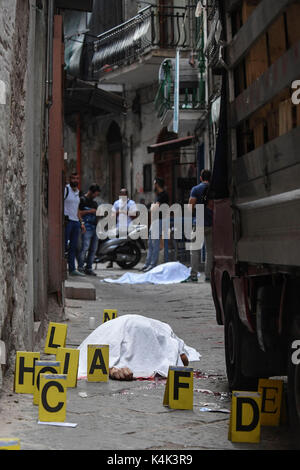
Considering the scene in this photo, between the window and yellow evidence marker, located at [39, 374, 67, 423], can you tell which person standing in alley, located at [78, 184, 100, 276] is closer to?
the window

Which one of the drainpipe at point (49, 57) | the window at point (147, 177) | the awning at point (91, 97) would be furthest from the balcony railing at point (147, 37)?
the drainpipe at point (49, 57)

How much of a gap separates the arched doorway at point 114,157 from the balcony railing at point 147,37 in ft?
14.1

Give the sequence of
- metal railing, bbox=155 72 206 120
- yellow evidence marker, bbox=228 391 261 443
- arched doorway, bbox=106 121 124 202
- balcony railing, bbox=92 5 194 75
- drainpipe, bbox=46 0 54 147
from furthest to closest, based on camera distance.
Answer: arched doorway, bbox=106 121 124 202 < balcony railing, bbox=92 5 194 75 < metal railing, bbox=155 72 206 120 < drainpipe, bbox=46 0 54 147 < yellow evidence marker, bbox=228 391 261 443

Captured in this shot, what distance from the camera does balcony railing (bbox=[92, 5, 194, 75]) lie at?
23.5 m

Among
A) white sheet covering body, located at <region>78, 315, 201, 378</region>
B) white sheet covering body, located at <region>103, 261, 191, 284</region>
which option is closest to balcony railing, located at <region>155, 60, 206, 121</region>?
white sheet covering body, located at <region>103, 261, 191, 284</region>

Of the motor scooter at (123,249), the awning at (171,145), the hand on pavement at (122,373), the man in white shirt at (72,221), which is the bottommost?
the hand on pavement at (122,373)

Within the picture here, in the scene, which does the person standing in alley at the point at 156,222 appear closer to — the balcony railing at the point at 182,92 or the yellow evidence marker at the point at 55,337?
the balcony railing at the point at 182,92

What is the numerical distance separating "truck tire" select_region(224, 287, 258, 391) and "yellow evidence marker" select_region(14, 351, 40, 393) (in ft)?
3.67

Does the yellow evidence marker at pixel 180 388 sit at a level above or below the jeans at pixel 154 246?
below

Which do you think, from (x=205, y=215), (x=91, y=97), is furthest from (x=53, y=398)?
(x=91, y=97)

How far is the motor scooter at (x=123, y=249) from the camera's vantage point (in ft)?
61.5

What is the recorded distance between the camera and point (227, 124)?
5266mm

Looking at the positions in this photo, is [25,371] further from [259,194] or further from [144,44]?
[144,44]

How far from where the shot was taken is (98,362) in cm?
568
